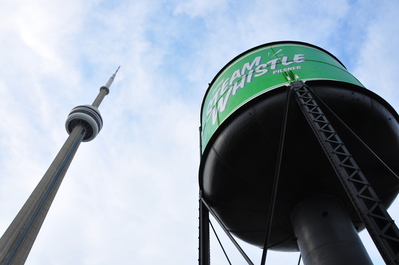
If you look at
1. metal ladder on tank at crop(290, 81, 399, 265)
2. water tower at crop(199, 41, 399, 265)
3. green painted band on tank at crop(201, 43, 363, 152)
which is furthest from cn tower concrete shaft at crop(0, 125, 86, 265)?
metal ladder on tank at crop(290, 81, 399, 265)

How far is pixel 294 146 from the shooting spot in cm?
763

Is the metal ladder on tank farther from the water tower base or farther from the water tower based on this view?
the water tower base

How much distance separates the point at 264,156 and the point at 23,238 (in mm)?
37361

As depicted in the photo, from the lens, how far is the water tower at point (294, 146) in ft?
23.9

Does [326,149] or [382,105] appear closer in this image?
[326,149]

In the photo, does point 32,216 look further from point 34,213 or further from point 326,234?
point 326,234

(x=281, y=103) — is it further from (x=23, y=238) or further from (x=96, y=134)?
(x=96, y=134)

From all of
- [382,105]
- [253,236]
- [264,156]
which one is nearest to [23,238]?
[253,236]

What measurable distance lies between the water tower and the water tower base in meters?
0.02

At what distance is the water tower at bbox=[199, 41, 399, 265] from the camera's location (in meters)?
7.29

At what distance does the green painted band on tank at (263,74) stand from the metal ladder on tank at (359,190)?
1.13 meters

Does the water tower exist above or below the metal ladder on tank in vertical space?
above

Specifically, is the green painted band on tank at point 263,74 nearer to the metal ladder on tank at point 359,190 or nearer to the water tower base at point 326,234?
the metal ladder on tank at point 359,190

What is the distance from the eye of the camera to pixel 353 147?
25.2 ft
